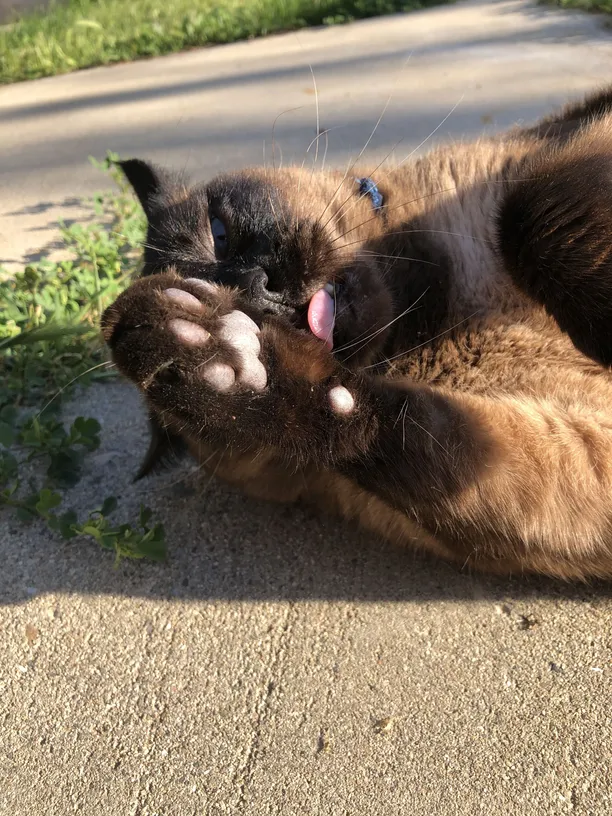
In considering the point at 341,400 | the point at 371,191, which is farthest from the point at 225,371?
the point at 371,191

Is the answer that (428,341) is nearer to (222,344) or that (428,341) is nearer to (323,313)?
(323,313)

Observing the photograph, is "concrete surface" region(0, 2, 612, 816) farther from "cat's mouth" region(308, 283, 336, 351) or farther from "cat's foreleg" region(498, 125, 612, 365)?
"cat's foreleg" region(498, 125, 612, 365)

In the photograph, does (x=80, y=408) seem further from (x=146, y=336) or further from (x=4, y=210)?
(x=4, y=210)

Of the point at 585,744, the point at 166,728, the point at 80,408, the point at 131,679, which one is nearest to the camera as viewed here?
the point at 585,744

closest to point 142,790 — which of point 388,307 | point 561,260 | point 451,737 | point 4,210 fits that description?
point 451,737

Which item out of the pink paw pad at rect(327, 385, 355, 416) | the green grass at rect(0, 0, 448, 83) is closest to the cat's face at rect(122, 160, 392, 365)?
the pink paw pad at rect(327, 385, 355, 416)

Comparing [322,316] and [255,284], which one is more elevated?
[255,284]
